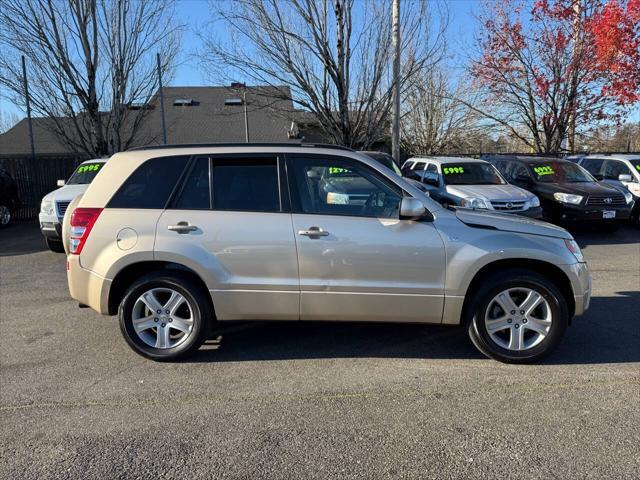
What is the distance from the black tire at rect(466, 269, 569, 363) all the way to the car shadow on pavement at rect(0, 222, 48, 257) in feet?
29.6

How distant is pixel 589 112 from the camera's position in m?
17.8

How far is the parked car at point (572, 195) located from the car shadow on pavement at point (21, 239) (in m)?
10.7

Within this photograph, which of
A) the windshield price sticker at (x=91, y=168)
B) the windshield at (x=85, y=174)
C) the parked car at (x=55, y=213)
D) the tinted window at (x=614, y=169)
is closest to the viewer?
the parked car at (x=55, y=213)

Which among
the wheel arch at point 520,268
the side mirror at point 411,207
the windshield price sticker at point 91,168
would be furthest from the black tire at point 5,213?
the wheel arch at point 520,268

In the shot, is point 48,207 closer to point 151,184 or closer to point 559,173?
point 151,184

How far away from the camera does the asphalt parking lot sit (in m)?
2.91

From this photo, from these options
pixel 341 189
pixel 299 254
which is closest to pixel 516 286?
pixel 341 189

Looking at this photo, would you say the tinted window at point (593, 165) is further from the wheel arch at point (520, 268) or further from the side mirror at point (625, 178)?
the wheel arch at point (520, 268)

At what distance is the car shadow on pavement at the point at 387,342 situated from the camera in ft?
14.6

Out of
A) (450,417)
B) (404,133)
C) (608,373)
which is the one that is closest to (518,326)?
(608,373)

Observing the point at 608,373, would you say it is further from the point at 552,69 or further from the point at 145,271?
the point at 552,69

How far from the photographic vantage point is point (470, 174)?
447 inches

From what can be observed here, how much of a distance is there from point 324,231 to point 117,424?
6.69 ft

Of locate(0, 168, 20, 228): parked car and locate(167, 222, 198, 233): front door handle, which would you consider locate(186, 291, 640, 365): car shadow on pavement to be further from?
locate(0, 168, 20, 228): parked car
